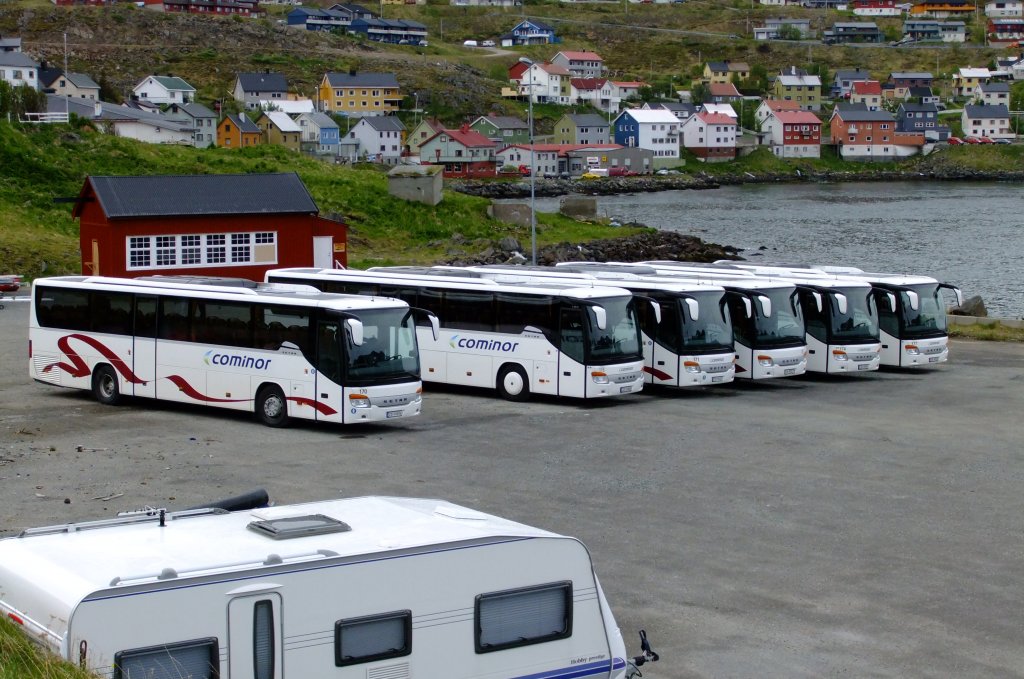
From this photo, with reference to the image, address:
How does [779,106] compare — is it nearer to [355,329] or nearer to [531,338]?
[531,338]

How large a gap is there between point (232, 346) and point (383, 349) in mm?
3078

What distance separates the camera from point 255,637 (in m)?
7.31

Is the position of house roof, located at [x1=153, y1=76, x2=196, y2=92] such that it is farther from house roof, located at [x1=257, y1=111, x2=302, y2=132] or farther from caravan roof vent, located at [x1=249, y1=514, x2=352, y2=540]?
caravan roof vent, located at [x1=249, y1=514, x2=352, y2=540]

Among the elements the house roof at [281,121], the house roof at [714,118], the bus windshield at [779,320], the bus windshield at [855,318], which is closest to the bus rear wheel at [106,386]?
the bus windshield at [779,320]

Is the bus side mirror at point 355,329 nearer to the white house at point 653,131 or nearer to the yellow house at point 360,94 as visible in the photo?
the white house at point 653,131

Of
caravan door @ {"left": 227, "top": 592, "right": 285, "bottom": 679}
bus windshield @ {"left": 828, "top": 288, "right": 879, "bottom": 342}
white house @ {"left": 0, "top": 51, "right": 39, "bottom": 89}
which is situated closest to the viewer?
caravan door @ {"left": 227, "top": 592, "right": 285, "bottom": 679}

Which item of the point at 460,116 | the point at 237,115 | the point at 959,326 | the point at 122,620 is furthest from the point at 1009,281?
the point at 460,116

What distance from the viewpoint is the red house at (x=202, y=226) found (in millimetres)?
38750

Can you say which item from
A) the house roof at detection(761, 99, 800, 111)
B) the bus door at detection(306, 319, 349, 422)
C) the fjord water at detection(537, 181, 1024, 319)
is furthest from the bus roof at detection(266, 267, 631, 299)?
the house roof at detection(761, 99, 800, 111)

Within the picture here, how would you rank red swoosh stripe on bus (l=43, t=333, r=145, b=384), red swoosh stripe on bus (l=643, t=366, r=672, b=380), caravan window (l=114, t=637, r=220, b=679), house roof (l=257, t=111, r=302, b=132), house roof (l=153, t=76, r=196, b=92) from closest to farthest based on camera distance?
caravan window (l=114, t=637, r=220, b=679) < red swoosh stripe on bus (l=43, t=333, r=145, b=384) < red swoosh stripe on bus (l=643, t=366, r=672, b=380) < house roof (l=257, t=111, r=302, b=132) < house roof (l=153, t=76, r=196, b=92)

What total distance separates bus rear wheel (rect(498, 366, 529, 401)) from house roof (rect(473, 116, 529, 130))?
452 ft

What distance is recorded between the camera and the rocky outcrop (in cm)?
5578

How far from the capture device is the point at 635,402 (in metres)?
26.6

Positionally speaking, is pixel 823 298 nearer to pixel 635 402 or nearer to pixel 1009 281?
pixel 635 402
